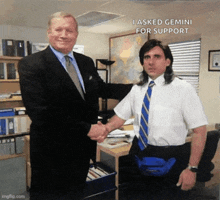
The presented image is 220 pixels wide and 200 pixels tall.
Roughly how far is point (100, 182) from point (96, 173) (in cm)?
8

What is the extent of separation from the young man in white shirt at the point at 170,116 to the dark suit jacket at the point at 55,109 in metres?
0.16

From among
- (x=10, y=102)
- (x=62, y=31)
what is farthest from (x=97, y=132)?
(x=10, y=102)

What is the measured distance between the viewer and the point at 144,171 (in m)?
1.29

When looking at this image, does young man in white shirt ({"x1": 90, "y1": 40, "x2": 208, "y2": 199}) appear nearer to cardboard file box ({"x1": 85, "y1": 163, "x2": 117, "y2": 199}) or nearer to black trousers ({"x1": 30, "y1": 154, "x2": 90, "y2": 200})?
black trousers ({"x1": 30, "y1": 154, "x2": 90, "y2": 200})

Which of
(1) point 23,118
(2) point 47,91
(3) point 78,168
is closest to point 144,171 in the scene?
(3) point 78,168

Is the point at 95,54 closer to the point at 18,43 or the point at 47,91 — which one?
the point at 18,43

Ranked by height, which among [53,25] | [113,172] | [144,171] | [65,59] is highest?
[53,25]

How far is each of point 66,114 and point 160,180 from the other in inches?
27.3

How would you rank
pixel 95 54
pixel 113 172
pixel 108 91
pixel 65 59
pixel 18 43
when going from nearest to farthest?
pixel 65 59
pixel 108 91
pixel 113 172
pixel 18 43
pixel 95 54

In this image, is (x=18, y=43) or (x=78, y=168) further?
(x=18, y=43)

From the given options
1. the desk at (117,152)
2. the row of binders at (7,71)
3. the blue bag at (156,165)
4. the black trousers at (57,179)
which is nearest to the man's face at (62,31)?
the black trousers at (57,179)

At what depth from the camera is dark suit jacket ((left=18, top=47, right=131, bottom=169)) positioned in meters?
1.17

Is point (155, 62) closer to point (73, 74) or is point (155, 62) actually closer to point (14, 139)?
point (73, 74)

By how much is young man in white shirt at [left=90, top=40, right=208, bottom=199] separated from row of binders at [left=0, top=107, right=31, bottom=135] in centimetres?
203
